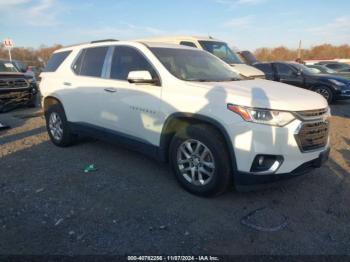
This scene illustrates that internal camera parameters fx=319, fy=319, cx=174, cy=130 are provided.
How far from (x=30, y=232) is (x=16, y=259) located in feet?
1.42

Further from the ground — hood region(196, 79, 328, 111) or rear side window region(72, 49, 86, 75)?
rear side window region(72, 49, 86, 75)

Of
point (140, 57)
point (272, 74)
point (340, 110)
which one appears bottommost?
point (340, 110)

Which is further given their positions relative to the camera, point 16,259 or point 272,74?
point 272,74

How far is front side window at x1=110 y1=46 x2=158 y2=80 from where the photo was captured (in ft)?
14.3

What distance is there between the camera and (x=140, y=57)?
441cm

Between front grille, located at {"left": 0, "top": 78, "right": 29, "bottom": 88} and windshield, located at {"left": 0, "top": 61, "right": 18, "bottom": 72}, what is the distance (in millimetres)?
979

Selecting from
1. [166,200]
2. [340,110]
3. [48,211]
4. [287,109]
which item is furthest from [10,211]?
[340,110]

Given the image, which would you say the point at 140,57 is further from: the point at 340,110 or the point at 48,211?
the point at 340,110

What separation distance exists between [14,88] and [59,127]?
5.21 metres

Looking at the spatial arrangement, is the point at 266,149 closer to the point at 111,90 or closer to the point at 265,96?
the point at 265,96

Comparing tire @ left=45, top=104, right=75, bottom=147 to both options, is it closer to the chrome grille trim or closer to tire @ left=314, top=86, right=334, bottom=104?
the chrome grille trim

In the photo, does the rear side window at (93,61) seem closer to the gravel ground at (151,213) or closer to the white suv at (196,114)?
the white suv at (196,114)

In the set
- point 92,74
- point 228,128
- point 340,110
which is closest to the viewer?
point 228,128

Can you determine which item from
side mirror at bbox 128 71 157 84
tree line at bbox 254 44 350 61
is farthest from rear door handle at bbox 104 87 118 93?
tree line at bbox 254 44 350 61
